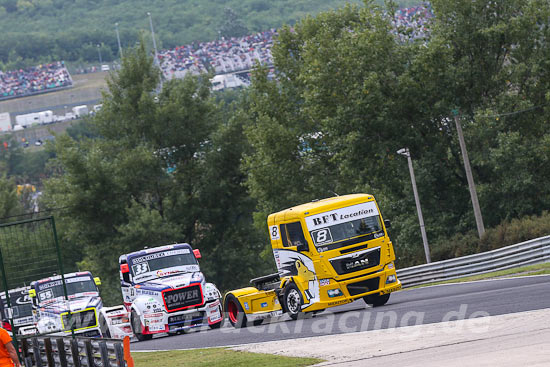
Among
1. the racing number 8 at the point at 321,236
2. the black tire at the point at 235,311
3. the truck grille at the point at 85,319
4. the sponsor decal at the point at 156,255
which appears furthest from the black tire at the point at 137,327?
the racing number 8 at the point at 321,236

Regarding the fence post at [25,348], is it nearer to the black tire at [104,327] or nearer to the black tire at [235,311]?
the black tire at [235,311]

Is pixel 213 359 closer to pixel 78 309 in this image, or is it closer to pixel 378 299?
pixel 378 299

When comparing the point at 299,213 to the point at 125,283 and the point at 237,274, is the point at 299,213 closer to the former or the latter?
the point at 125,283

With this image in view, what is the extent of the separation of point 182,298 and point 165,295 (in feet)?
1.73

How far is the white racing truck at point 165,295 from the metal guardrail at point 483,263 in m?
9.88

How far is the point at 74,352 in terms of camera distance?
14625 mm

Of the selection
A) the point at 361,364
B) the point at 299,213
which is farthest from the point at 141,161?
the point at 361,364

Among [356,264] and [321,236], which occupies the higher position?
[321,236]

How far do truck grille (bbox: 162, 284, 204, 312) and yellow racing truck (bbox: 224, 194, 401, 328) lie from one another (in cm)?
500

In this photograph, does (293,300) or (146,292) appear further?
(146,292)

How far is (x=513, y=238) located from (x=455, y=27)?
1271cm

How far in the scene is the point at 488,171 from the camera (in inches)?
1548

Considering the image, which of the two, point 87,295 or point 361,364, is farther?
point 87,295

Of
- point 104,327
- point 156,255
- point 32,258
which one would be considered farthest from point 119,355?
point 104,327
